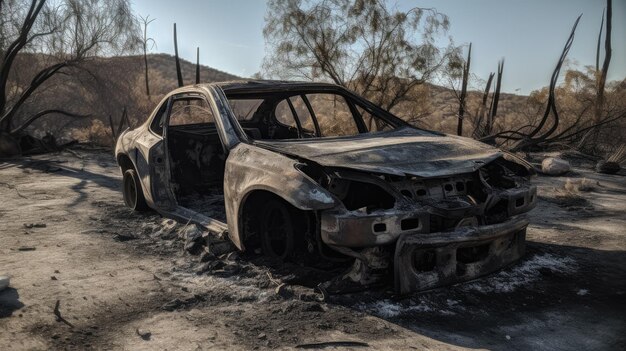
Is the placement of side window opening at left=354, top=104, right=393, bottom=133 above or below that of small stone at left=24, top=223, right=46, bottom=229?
above

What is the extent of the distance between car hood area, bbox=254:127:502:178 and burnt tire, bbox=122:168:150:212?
2.52 m

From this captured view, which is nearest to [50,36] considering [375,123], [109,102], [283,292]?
[109,102]

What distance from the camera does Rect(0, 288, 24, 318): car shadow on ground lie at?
348 centimetres

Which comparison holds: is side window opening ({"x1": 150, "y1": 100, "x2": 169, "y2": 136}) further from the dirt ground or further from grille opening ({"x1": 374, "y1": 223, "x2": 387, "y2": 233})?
grille opening ({"x1": 374, "y1": 223, "x2": 387, "y2": 233})

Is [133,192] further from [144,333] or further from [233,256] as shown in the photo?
[144,333]

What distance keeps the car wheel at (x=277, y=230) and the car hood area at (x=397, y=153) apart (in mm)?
453

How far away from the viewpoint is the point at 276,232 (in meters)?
4.16

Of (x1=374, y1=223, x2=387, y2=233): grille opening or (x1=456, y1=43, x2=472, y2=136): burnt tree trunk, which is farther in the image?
(x1=456, y1=43, x2=472, y2=136): burnt tree trunk

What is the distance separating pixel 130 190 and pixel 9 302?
2950 millimetres

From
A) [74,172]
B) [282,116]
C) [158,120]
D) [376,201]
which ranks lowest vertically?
[74,172]

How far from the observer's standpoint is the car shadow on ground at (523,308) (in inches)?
124

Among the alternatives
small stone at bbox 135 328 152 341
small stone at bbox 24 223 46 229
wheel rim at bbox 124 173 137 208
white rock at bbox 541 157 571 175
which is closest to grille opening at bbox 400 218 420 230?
small stone at bbox 135 328 152 341

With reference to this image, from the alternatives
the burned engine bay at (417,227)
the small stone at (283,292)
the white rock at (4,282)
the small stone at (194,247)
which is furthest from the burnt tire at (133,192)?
the burned engine bay at (417,227)

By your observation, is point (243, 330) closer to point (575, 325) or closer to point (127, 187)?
point (575, 325)
